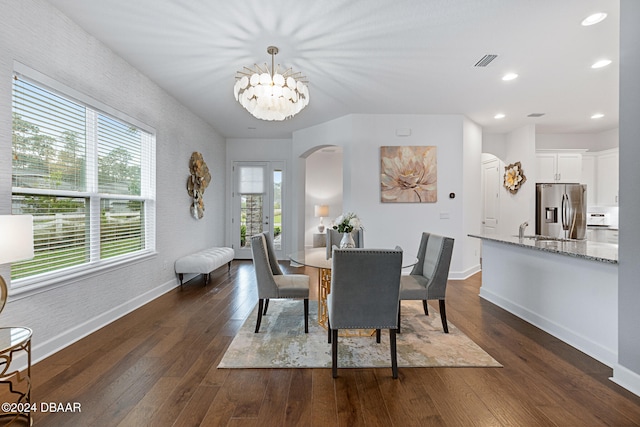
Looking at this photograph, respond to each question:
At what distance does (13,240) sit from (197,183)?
3.83m

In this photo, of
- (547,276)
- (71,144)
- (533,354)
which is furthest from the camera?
(547,276)

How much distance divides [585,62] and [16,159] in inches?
211

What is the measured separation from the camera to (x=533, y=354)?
8.71ft

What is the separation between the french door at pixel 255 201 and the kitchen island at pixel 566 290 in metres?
4.64

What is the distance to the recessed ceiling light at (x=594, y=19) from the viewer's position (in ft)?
8.49

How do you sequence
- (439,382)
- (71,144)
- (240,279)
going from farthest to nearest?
(240,279), (71,144), (439,382)

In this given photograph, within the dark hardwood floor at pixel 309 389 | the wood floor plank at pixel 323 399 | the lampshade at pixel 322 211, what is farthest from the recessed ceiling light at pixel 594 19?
the lampshade at pixel 322 211

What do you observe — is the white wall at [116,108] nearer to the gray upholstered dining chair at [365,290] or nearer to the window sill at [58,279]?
the window sill at [58,279]

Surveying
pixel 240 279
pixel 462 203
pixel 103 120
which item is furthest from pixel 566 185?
pixel 103 120

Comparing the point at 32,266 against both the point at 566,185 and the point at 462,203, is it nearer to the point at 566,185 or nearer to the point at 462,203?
the point at 462,203

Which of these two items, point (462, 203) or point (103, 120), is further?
point (462, 203)

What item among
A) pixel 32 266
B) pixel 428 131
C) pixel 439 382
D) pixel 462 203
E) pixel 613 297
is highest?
pixel 428 131

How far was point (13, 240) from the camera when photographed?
172cm

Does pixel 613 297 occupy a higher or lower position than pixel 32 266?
lower
